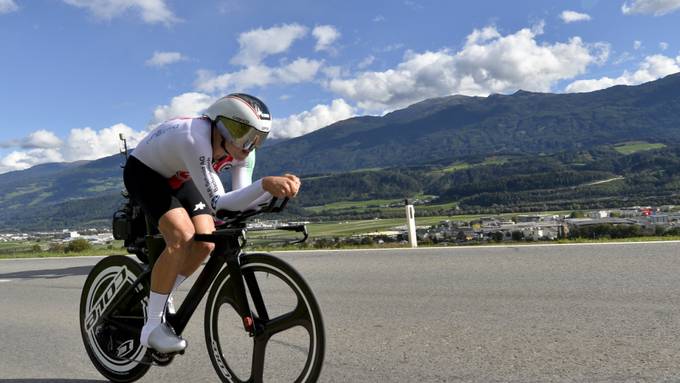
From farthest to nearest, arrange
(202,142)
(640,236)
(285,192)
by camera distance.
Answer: (640,236) → (202,142) → (285,192)

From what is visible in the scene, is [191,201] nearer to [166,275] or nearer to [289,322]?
[166,275]

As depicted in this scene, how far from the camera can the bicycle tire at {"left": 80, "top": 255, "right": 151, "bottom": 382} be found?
340cm

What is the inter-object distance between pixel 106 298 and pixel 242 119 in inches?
70.3

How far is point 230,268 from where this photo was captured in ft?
9.52

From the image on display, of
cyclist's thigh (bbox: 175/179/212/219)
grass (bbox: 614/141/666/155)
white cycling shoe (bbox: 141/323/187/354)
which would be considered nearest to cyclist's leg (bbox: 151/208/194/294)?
cyclist's thigh (bbox: 175/179/212/219)

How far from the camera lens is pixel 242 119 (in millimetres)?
2766

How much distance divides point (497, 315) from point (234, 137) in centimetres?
291

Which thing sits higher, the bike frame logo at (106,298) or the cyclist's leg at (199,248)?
the cyclist's leg at (199,248)

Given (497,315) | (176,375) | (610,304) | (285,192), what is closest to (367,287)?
(497,315)

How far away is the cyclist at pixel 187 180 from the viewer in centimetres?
272

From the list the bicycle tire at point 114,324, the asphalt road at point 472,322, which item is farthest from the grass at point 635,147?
the bicycle tire at point 114,324

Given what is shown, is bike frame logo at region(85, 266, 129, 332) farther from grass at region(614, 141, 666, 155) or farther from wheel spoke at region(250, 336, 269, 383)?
grass at region(614, 141, 666, 155)

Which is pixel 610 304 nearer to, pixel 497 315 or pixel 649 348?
pixel 497 315

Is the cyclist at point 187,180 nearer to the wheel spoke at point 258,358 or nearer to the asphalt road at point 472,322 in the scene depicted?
the wheel spoke at point 258,358
